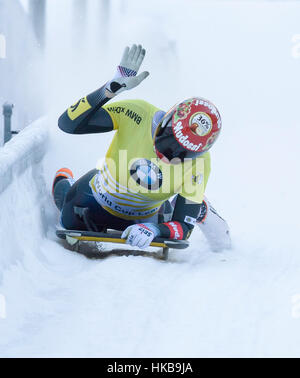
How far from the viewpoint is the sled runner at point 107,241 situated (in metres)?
4.07

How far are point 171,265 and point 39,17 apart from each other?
566cm

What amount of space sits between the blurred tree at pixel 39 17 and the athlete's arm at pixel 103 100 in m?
4.57

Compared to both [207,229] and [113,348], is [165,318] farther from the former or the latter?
[207,229]

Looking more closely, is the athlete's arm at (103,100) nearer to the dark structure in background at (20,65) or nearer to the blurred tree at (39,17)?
the dark structure in background at (20,65)

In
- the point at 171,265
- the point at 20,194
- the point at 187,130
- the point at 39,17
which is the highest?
the point at 187,130

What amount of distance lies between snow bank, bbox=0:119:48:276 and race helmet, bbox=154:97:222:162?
903 mm

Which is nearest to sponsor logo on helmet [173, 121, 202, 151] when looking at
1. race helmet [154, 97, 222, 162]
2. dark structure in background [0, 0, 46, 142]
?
race helmet [154, 97, 222, 162]

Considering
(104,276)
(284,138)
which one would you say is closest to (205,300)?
(104,276)

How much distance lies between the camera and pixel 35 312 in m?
3.13

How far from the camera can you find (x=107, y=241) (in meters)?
4.07

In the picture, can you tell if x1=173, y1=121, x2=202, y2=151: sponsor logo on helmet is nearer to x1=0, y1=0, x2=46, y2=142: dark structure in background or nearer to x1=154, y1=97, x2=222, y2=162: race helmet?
x1=154, y1=97, x2=222, y2=162: race helmet

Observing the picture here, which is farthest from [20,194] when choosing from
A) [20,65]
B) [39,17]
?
[39,17]

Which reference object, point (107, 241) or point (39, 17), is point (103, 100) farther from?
point (39, 17)

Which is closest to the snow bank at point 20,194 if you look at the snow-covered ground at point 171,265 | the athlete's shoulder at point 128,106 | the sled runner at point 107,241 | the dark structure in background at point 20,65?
the snow-covered ground at point 171,265
